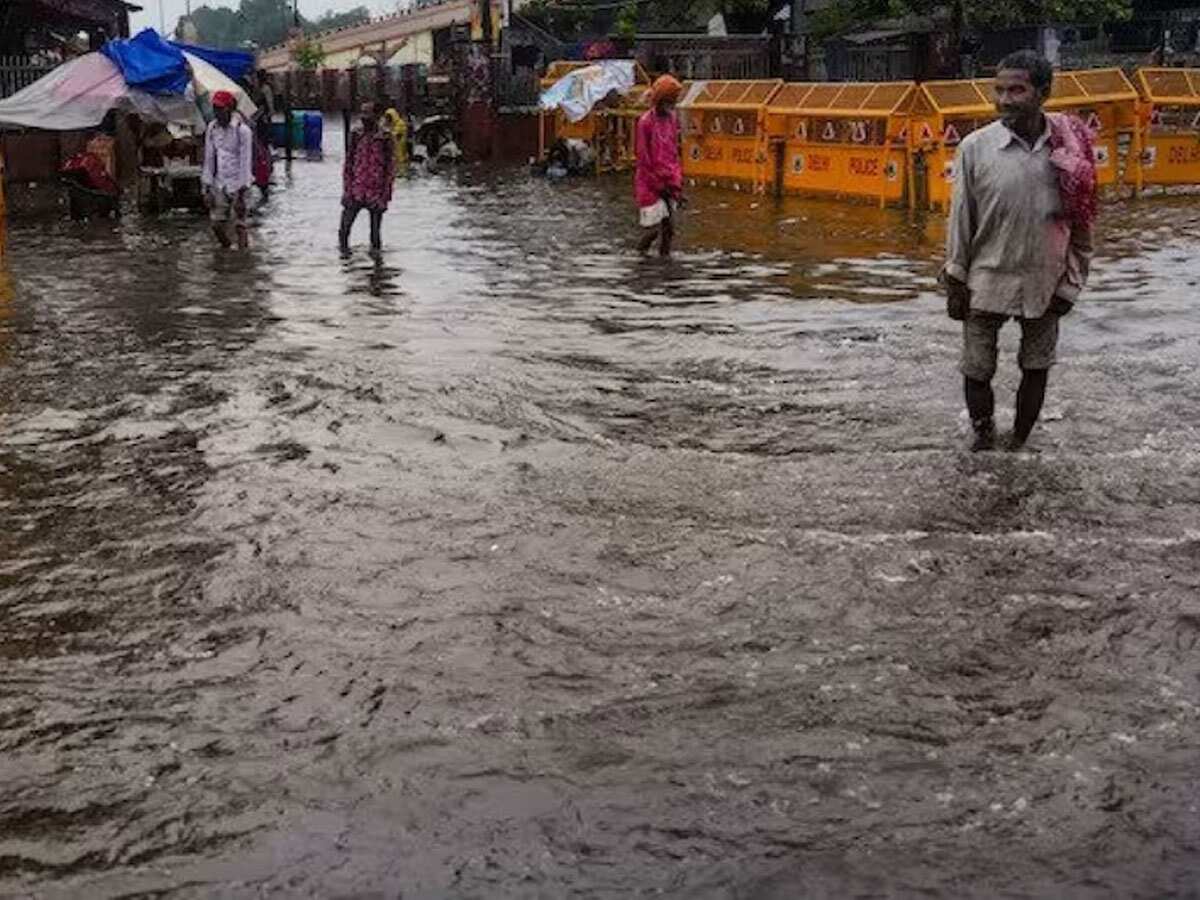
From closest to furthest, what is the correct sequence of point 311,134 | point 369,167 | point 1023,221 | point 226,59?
1. point 1023,221
2. point 369,167
3. point 226,59
4. point 311,134

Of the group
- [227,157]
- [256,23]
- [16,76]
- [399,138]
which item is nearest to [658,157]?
[227,157]

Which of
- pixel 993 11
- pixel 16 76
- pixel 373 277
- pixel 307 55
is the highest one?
pixel 307 55

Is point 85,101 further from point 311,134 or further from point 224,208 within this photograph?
point 311,134

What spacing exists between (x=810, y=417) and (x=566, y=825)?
435 centimetres

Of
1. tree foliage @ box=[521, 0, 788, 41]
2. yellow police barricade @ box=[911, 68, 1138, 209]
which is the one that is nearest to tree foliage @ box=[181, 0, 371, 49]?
tree foliage @ box=[521, 0, 788, 41]

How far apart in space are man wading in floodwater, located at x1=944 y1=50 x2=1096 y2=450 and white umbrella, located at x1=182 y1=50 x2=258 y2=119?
1418cm

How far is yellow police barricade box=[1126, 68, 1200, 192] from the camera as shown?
750 inches

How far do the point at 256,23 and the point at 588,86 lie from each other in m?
119

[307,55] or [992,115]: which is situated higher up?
[307,55]

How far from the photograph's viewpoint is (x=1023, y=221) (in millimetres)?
6250

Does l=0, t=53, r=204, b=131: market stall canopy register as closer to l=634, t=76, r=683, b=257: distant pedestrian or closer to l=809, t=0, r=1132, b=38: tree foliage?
l=634, t=76, r=683, b=257: distant pedestrian

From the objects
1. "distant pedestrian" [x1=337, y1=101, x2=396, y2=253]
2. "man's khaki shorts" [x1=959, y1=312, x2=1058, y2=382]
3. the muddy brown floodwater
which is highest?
"distant pedestrian" [x1=337, y1=101, x2=396, y2=253]

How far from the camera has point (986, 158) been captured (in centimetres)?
629

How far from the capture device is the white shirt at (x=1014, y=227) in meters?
6.23
